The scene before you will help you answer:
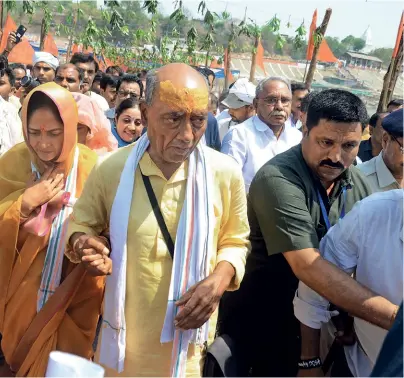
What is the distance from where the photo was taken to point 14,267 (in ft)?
7.75

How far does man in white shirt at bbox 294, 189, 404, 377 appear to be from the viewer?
66.9 inches

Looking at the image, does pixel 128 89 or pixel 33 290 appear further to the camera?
pixel 128 89

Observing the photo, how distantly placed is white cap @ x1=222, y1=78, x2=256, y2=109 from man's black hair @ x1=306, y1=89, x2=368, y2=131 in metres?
3.57

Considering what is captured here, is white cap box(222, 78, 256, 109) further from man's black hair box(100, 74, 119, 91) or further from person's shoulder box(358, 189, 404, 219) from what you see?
person's shoulder box(358, 189, 404, 219)

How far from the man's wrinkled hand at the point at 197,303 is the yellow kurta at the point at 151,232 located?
0.41 feet

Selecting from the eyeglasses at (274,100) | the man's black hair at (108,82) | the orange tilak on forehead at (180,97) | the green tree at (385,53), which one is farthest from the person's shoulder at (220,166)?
the green tree at (385,53)

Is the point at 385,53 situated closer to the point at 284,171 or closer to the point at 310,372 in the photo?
the point at 284,171

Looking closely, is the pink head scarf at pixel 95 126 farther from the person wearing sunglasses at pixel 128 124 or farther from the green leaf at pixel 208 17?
the green leaf at pixel 208 17

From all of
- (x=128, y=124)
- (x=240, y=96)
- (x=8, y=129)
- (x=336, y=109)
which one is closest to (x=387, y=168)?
(x=336, y=109)

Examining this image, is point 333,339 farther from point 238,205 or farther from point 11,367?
point 11,367

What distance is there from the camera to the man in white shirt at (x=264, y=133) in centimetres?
397

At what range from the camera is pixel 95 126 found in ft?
9.55

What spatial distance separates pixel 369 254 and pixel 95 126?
175cm

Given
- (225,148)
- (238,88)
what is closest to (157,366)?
(225,148)
